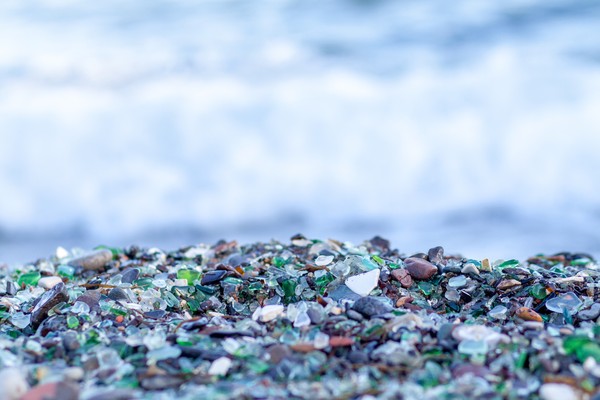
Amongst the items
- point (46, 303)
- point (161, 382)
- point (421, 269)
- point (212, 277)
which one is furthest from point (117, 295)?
point (421, 269)

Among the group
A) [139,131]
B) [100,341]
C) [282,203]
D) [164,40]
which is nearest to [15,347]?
[100,341]

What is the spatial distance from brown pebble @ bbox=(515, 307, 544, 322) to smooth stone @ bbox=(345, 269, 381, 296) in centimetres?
39

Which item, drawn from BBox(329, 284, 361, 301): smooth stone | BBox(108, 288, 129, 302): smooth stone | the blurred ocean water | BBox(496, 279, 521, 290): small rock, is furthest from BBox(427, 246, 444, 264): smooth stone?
the blurred ocean water

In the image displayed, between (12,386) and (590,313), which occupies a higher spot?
(12,386)

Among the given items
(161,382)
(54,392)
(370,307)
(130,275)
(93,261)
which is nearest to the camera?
(54,392)

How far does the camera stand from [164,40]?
671cm

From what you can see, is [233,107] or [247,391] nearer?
[247,391]

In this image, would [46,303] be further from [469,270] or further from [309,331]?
[469,270]

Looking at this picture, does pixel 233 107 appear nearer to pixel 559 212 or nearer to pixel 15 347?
pixel 559 212

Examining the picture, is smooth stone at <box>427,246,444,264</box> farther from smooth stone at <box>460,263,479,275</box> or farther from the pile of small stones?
smooth stone at <box>460,263,479,275</box>

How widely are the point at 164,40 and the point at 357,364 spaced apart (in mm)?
5905

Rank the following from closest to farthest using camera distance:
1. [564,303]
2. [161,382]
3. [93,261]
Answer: [161,382]
[564,303]
[93,261]

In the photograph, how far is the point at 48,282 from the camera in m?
2.18

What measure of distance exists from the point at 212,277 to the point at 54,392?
0.83 m
